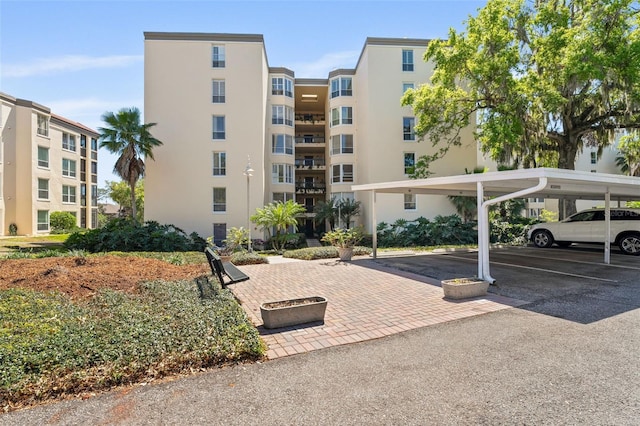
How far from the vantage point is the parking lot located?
6416mm

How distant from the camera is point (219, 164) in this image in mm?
23500

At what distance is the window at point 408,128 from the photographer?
80.7 feet

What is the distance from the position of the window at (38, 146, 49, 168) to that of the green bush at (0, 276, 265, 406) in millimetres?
32770

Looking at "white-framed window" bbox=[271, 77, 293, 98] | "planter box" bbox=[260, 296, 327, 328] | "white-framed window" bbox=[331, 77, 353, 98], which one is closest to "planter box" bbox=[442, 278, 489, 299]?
"planter box" bbox=[260, 296, 327, 328]

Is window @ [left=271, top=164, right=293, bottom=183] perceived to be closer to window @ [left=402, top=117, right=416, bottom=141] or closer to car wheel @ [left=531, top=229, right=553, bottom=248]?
window @ [left=402, top=117, right=416, bottom=141]

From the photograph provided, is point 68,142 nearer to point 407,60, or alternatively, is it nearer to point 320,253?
point 407,60

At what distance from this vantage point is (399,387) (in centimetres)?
355

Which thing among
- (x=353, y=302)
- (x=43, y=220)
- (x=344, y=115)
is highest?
(x=344, y=115)

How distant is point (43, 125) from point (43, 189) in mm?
5965

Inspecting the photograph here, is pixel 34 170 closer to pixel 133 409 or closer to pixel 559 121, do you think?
pixel 133 409

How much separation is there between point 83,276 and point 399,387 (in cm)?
714

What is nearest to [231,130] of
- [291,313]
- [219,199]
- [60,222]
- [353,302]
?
[219,199]

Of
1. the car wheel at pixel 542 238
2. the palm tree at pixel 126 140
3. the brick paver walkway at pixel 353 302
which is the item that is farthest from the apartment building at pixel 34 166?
the car wheel at pixel 542 238

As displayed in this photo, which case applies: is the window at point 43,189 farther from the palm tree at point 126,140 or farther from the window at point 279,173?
the window at point 279,173
